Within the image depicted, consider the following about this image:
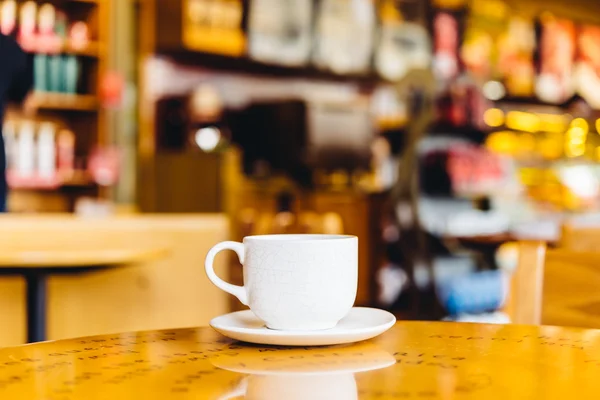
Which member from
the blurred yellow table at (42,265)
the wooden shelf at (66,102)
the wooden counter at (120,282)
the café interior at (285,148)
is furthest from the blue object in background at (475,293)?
the blurred yellow table at (42,265)

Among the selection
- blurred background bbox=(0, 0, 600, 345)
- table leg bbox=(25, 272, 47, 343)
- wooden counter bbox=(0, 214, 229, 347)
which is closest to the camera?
table leg bbox=(25, 272, 47, 343)

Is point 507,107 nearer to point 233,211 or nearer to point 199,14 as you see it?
point 199,14

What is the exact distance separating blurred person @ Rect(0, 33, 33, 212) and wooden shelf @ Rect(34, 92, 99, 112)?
8.17 ft

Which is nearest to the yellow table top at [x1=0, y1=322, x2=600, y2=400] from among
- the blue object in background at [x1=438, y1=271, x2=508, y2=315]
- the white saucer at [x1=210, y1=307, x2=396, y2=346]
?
the white saucer at [x1=210, y1=307, x2=396, y2=346]

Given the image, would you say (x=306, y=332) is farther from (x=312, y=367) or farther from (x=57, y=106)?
(x=57, y=106)

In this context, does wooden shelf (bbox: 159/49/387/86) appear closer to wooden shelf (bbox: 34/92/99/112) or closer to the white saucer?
wooden shelf (bbox: 34/92/99/112)

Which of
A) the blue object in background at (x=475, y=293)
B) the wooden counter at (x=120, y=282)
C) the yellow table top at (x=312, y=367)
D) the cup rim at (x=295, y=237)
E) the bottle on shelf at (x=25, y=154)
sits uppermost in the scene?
the bottle on shelf at (x=25, y=154)

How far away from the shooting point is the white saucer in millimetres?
759

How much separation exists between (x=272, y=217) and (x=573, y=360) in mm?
4919

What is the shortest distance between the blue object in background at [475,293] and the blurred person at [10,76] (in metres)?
3.88

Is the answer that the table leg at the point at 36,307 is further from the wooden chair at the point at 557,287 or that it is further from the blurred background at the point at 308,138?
the wooden chair at the point at 557,287

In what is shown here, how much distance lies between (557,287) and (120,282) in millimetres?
2247

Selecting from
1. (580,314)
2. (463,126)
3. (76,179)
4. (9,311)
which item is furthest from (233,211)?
(463,126)

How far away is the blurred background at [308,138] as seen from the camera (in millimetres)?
4020
